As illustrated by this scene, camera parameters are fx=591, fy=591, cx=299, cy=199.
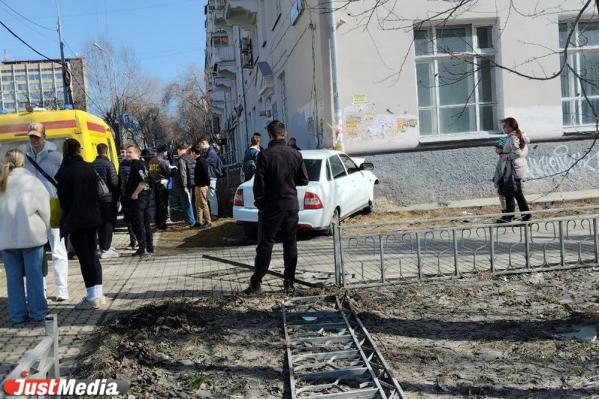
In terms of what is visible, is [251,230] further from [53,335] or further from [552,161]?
[552,161]

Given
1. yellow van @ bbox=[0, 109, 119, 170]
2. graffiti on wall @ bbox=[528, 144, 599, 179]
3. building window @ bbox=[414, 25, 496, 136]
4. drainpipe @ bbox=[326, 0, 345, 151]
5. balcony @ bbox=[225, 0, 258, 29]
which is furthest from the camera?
balcony @ bbox=[225, 0, 258, 29]

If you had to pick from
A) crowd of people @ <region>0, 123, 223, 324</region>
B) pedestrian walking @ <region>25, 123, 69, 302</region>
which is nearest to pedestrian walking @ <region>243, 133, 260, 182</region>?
crowd of people @ <region>0, 123, 223, 324</region>

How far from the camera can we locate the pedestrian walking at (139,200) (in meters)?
9.62

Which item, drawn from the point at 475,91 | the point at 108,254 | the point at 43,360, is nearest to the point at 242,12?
the point at 475,91

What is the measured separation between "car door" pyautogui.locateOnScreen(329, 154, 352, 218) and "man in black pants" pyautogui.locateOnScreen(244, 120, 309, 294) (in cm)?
405

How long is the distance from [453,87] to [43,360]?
13.0 meters

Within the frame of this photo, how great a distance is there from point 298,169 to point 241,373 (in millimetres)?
2822

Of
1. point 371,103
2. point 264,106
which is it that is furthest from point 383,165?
point 264,106

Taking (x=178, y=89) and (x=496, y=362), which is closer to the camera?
(x=496, y=362)

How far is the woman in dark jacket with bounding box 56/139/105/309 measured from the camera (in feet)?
19.9

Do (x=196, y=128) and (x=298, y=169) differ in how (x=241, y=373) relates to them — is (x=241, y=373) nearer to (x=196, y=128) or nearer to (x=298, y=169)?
(x=298, y=169)

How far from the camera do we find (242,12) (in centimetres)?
2422

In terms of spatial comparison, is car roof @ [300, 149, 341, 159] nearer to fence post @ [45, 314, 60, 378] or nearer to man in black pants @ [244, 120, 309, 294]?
man in black pants @ [244, 120, 309, 294]

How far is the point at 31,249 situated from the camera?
5.77m
